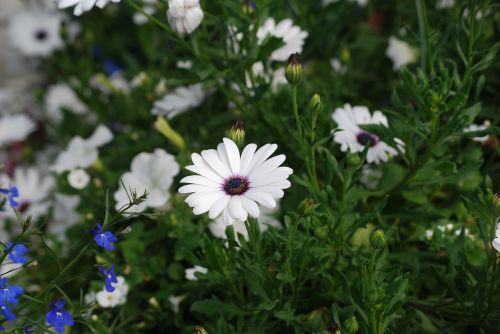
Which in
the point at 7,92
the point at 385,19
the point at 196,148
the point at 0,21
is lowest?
the point at 196,148

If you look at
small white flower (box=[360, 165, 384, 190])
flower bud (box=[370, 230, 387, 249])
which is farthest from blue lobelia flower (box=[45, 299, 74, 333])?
small white flower (box=[360, 165, 384, 190])

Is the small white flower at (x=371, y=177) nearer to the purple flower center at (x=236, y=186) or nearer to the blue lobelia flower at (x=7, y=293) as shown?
the purple flower center at (x=236, y=186)

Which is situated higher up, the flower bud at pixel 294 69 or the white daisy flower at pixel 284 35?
the white daisy flower at pixel 284 35

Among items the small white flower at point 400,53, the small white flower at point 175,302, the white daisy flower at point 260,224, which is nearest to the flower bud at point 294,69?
the white daisy flower at point 260,224

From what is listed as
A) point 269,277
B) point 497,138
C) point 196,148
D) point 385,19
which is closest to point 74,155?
point 196,148

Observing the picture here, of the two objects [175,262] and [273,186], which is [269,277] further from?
[175,262]

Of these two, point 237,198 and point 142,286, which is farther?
point 142,286

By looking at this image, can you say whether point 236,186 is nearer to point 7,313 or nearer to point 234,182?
point 234,182
